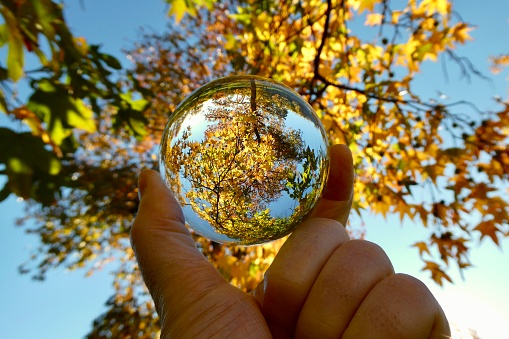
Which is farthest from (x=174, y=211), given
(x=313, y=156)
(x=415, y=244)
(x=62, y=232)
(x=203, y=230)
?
(x=62, y=232)

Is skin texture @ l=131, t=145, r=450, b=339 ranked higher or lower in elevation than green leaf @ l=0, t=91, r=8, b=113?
lower

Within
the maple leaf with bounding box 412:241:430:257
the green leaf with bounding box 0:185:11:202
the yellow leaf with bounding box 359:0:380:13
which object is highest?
the yellow leaf with bounding box 359:0:380:13

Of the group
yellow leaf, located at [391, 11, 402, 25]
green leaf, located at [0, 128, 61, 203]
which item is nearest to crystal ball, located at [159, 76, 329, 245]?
green leaf, located at [0, 128, 61, 203]

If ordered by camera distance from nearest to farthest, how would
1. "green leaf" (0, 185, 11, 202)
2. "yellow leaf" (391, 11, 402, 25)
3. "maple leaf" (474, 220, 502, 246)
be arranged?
"green leaf" (0, 185, 11, 202) < "maple leaf" (474, 220, 502, 246) < "yellow leaf" (391, 11, 402, 25)

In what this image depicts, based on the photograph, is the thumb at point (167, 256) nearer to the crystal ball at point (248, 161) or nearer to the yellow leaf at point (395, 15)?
the crystal ball at point (248, 161)

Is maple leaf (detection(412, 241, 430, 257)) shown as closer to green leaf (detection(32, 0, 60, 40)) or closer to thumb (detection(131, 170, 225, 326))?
thumb (detection(131, 170, 225, 326))
